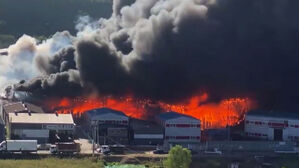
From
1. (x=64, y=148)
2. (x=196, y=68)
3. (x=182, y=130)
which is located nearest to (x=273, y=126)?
(x=182, y=130)

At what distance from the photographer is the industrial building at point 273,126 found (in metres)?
60.5

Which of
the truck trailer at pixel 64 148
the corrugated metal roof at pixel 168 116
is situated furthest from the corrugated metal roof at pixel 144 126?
the truck trailer at pixel 64 148

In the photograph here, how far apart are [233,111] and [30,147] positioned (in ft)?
76.6

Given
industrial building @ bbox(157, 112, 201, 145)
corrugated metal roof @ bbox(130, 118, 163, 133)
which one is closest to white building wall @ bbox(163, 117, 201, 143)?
industrial building @ bbox(157, 112, 201, 145)

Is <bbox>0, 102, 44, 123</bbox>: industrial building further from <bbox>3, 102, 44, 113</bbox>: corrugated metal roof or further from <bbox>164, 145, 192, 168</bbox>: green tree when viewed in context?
<bbox>164, 145, 192, 168</bbox>: green tree

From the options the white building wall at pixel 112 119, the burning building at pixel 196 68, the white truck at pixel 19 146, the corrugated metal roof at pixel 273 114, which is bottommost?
the white truck at pixel 19 146

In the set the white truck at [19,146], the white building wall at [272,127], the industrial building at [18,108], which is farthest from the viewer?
the industrial building at [18,108]

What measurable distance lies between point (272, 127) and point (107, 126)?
49.4 ft

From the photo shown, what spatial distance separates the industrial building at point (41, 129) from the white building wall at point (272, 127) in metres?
17.0

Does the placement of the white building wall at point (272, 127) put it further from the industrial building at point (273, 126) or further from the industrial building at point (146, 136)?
the industrial building at point (146, 136)

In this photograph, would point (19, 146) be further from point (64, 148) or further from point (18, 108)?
point (18, 108)

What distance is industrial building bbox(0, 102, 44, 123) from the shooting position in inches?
2479

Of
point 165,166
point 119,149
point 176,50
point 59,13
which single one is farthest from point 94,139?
point 59,13

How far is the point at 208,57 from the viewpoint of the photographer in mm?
68250
